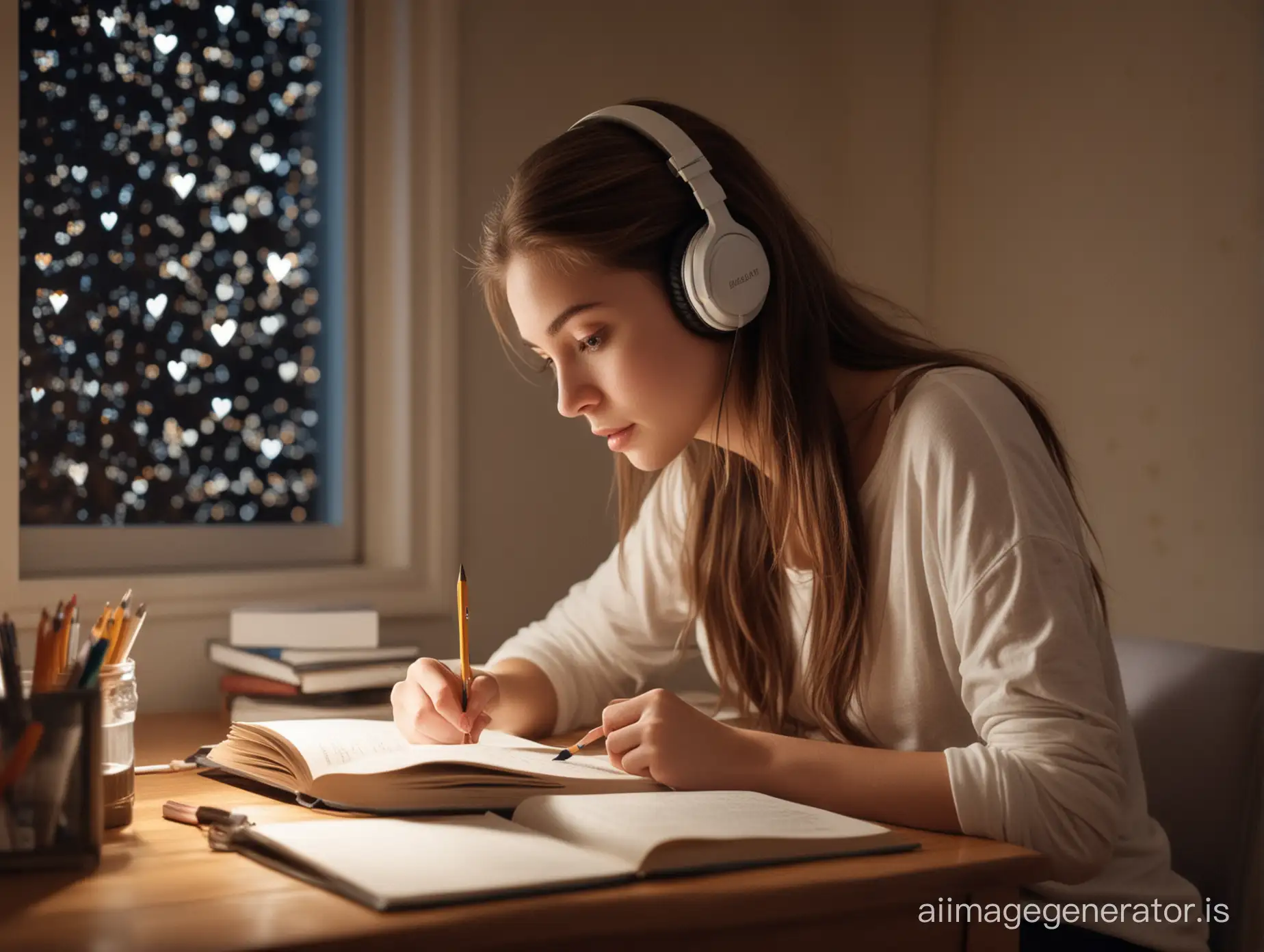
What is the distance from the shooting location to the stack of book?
5.29ft

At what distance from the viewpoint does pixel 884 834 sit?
37.7 inches

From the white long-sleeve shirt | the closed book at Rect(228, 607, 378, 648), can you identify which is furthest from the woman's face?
the closed book at Rect(228, 607, 378, 648)

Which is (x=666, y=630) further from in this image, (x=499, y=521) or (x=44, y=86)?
(x=44, y=86)

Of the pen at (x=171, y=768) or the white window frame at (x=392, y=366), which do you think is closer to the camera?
the pen at (x=171, y=768)

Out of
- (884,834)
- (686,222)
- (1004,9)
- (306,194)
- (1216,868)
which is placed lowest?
(1216,868)

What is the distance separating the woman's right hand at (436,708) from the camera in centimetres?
125

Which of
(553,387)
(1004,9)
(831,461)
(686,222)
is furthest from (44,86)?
(1004,9)

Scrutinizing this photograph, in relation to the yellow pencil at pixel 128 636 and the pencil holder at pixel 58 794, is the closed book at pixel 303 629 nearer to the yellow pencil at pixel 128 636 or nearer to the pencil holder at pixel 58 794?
the yellow pencil at pixel 128 636

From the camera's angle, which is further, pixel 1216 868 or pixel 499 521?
pixel 499 521

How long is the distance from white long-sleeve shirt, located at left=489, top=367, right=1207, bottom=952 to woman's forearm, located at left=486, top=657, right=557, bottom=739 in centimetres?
29

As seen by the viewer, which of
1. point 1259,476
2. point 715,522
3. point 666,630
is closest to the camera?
point 715,522

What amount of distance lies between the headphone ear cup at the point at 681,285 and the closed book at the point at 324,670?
622 mm

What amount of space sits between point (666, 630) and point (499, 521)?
0.49m

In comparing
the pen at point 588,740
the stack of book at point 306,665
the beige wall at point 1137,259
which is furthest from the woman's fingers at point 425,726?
the beige wall at point 1137,259
